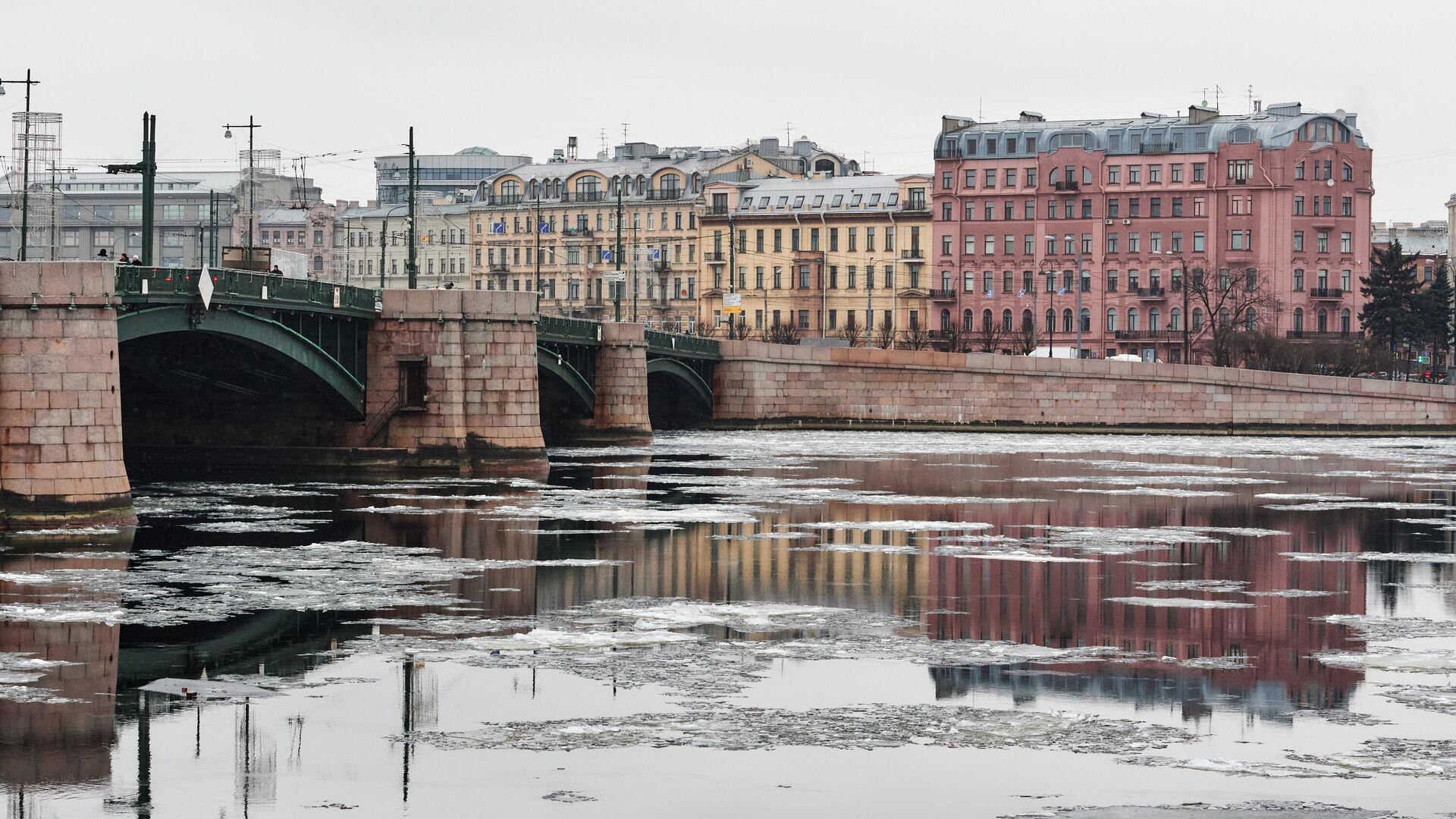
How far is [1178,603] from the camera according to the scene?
78.6 feet

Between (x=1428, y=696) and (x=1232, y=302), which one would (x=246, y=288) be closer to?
(x=1428, y=696)

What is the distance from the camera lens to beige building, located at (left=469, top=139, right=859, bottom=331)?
12444cm

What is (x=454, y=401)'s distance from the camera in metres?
48.1

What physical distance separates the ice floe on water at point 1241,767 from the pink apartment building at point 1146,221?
299ft

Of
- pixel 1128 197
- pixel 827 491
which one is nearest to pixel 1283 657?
pixel 827 491

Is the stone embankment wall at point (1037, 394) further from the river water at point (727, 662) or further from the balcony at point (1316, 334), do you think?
the river water at point (727, 662)

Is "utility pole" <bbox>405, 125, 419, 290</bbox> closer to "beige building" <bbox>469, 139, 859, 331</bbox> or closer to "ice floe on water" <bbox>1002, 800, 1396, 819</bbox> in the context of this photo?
"ice floe on water" <bbox>1002, 800, 1396, 819</bbox>

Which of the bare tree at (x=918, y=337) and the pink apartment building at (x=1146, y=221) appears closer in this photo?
the pink apartment building at (x=1146, y=221)

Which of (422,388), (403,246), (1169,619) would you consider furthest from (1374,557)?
(403,246)

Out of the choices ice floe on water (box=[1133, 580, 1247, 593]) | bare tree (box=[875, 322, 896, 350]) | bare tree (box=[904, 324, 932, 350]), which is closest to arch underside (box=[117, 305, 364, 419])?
ice floe on water (box=[1133, 580, 1247, 593])

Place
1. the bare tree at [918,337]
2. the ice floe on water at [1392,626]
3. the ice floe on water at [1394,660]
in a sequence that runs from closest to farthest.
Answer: the ice floe on water at [1394,660]
the ice floe on water at [1392,626]
the bare tree at [918,337]

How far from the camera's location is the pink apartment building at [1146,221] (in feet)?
352

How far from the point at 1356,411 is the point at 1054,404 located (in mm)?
10670

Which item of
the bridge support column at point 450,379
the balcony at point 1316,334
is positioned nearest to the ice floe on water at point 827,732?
the bridge support column at point 450,379
